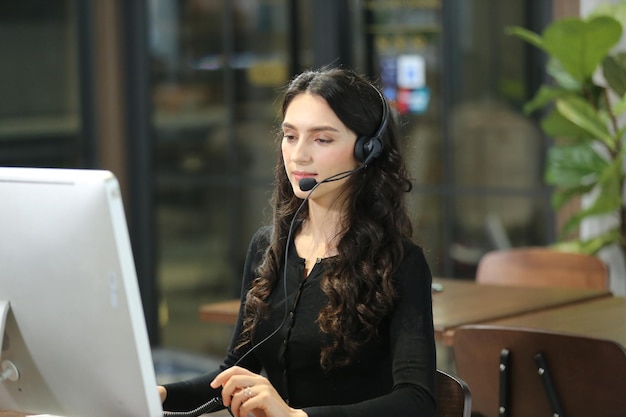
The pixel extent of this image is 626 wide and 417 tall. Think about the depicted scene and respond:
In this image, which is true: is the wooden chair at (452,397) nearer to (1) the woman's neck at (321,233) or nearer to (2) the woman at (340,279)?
(2) the woman at (340,279)

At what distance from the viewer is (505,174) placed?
179 inches

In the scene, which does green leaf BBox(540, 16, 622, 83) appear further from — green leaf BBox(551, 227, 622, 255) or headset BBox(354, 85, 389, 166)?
headset BBox(354, 85, 389, 166)

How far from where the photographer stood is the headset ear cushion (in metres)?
1.91

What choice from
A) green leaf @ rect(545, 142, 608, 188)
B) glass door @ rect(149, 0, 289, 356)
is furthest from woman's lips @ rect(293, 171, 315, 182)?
glass door @ rect(149, 0, 289, 356)

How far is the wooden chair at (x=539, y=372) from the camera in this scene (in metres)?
2.26

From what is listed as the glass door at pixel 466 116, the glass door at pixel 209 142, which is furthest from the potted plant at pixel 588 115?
the glass door at pixel 209 142

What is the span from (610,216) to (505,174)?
578 millimetres

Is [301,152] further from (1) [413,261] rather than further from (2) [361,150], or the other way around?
(1) [413,261]

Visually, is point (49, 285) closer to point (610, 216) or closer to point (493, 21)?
point (610, 216)

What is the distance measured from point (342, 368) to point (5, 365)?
1.91 feet

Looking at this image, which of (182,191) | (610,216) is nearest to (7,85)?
(182,191)

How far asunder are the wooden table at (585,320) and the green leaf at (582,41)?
3.07 feet

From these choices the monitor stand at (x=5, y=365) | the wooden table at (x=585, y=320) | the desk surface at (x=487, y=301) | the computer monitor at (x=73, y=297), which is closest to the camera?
the computer monitor at (x=73, y=297)

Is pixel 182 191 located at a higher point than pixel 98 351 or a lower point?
lower
